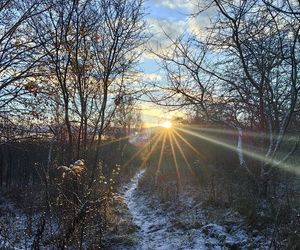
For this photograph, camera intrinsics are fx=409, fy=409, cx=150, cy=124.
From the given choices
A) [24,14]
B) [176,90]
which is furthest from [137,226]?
[24,14]

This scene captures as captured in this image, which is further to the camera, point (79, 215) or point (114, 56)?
point (114, 56)

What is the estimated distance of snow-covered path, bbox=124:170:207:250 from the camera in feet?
29.8

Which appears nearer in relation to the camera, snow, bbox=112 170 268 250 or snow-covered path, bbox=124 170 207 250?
snow, bbox=112 170 268 250

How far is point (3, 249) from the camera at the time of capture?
21.0 ft

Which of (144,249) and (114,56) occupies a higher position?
(114,56)

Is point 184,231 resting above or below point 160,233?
above

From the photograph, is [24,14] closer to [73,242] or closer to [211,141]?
[73,242]

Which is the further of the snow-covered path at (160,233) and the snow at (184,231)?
the snow-covered path at (160,233)

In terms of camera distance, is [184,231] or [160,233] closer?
[184,231]

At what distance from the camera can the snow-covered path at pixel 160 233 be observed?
909 cm

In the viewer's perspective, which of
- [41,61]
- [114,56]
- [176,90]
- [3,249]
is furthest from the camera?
[114,56]

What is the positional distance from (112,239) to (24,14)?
530 cm

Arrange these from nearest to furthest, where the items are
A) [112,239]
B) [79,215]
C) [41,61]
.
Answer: [79,215] → [112,239] → [41,61]

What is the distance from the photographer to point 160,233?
10469mm
